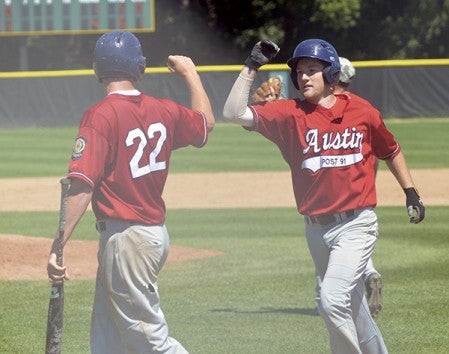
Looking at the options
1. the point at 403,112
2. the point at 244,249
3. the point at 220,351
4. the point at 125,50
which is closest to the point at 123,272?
the point at 125,50

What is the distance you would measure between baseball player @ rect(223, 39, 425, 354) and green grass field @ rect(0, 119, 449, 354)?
1.39 m

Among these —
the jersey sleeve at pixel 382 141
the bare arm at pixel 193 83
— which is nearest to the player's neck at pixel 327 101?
the jersey sleeve at pixel 382 141

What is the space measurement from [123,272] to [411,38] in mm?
37186

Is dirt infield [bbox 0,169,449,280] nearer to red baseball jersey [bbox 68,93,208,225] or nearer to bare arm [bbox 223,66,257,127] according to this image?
bare arm [bbox 223,66,257,127]

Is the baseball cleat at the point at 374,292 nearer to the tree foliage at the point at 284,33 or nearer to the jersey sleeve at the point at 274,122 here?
the jersey sleeve at the point at 274,122

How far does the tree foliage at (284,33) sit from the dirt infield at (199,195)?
20.1m

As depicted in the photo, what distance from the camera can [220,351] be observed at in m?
7.99

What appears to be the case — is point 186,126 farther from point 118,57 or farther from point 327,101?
point 327,101

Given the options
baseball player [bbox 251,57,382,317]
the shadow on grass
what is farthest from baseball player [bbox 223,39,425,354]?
the shadow on grass

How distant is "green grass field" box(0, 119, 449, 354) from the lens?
8.45 meters

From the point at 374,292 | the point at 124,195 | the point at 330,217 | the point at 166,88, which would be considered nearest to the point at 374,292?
the point at 374,292

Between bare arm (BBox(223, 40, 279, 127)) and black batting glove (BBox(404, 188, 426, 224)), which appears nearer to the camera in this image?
bare arm (BBox(223, 40, 279, 127))

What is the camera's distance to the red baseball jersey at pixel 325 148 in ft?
22.2

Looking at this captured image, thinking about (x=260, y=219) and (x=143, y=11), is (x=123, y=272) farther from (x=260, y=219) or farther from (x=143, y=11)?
(x=143, y=11)
